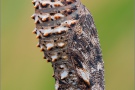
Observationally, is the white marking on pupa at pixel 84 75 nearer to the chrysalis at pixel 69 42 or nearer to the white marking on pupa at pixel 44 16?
the chrysalis at pixel 69 42

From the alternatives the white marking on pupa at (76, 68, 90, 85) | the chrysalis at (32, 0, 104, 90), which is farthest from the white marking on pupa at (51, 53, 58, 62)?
the white marking on pupa at (76, 68, 90, 85)

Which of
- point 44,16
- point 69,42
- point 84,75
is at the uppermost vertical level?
point 44,16

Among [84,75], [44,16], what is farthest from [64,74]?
[44,16]

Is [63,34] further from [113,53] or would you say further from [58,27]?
[113,53]

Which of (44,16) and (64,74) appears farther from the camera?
(64,74)

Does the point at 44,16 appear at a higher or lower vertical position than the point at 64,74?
higher

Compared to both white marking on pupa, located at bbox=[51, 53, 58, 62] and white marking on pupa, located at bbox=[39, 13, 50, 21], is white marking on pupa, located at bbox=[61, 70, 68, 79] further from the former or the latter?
white marking on pupa, located at bbox=[39, 13, 50, 21]

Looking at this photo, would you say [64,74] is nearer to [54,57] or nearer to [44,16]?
[54,57]

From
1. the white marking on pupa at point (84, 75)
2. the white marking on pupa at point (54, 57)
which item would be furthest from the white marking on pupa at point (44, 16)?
the white marking on pupa at point (84, 75)
